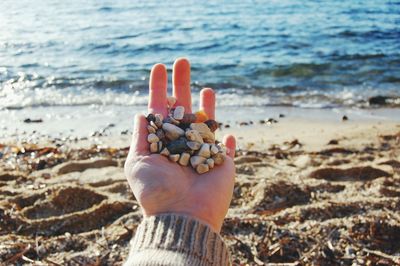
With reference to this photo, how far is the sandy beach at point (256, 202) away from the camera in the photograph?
100 inches

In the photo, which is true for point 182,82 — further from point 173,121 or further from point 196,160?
point 196,160

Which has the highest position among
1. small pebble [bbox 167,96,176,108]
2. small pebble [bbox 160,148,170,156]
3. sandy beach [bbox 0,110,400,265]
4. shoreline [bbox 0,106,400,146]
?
small pebble [bbox 167,96,176,108]

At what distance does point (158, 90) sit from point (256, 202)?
1.22 meters

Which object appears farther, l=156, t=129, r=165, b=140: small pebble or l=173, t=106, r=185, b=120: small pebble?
l=173, t=106, r=185, b=120: small pebble

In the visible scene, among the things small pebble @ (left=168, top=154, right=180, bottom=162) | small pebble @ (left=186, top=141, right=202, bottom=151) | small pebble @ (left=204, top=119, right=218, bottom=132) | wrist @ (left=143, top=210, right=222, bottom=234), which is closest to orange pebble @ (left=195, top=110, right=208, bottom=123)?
small pebble @ (left=204, top=119, right=218, bottom=132)

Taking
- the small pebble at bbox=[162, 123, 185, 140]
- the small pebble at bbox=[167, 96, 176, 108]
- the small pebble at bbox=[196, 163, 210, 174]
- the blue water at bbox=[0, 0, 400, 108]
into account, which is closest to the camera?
the small pebble at bbox=[196, 163, 210, 174]

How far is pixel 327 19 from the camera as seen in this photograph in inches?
536

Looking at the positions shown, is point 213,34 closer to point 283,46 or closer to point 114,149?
point 283,46

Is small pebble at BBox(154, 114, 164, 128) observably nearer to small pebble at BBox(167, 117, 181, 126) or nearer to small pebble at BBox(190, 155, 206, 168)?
small pebble at BBox(167, 117, 181, 126)

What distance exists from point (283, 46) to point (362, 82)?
289cm

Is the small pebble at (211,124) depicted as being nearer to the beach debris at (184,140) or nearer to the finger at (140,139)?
the beach debris at (184,140)

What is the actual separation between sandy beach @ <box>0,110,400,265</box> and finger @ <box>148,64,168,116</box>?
788 mm

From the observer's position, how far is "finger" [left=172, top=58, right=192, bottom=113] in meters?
2.38

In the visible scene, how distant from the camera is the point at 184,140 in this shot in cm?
212
